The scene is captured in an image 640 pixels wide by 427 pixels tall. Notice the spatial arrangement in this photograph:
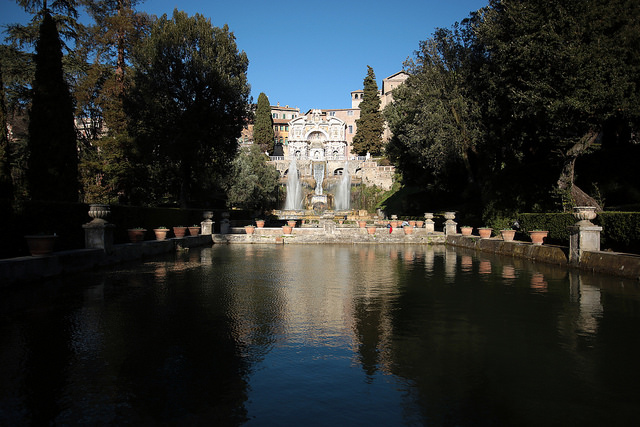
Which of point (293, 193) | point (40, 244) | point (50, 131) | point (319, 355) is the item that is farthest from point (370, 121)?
point (319, 355)

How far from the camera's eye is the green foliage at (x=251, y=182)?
43.3 metres

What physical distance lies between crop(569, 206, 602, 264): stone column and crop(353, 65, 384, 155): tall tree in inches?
2331

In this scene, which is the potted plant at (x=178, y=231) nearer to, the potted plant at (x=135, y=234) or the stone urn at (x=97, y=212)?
the potted plant at (x=135, y=234)

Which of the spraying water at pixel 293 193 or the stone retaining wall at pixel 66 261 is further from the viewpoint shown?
the spraying water at pixel 293 193

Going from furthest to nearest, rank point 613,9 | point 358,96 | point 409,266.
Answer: point 358,96, point 613,9, point 409,266

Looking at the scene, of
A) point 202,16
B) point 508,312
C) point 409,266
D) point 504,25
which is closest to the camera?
point 508,312

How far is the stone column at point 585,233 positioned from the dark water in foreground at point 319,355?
2.94 metres

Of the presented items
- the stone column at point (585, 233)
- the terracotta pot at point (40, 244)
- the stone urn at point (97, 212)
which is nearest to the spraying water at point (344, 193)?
the stone column at point (585, 233)

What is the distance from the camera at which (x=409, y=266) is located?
14.3m

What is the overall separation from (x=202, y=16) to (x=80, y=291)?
2344 centimetres

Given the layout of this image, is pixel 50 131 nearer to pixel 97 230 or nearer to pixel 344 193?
pixel 97 230

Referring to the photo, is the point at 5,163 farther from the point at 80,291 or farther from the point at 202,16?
the point at 202,16

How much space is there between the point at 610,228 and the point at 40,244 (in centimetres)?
1604

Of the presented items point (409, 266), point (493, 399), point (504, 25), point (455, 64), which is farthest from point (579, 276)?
point (455, 64)
